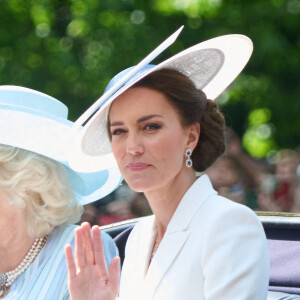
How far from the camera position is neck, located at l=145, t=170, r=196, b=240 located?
8.16 feet

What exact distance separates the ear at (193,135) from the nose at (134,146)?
179 millimetres

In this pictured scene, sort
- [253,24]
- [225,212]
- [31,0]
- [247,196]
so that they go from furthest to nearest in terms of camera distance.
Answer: [31,0], [253,24], [247,196], [225,212]

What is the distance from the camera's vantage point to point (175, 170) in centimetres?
244

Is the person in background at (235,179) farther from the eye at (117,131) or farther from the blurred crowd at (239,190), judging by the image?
the eye at (117,131)

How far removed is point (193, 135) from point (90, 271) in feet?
1.87

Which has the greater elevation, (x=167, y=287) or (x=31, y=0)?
(x=31, y=0)

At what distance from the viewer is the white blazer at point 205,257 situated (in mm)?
2162

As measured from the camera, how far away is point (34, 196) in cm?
309

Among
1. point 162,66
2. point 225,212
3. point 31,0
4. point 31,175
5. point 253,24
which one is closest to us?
point 225,212

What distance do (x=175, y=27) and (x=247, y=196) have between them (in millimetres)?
2915

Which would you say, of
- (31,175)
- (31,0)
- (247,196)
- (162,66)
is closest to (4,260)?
(31,175)

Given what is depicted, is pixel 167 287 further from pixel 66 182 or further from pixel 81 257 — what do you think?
pixel 66 182

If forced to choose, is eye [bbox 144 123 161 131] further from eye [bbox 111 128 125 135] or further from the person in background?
the person in background

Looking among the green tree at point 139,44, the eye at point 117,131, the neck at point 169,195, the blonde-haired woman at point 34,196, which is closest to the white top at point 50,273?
the blonde-haired woman at point 34,196
